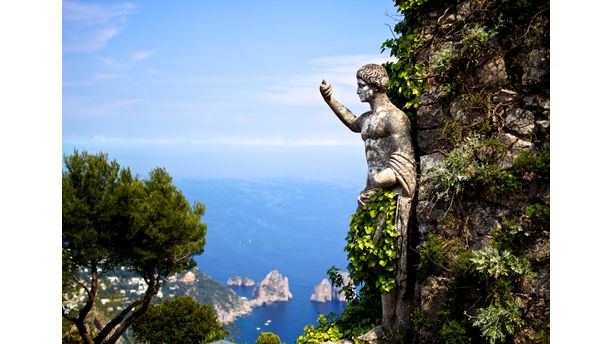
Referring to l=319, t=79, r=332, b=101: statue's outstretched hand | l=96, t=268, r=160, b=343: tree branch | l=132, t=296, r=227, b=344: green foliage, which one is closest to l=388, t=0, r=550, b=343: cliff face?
l=319, t=79, r=332, b=101: statue's outstretched hand

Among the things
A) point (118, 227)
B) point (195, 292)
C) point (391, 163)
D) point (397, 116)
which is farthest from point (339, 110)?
point (195, 292)

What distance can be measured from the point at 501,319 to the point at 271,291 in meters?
35.6

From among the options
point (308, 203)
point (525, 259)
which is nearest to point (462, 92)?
point (525, 259)

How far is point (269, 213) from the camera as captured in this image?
339 ft

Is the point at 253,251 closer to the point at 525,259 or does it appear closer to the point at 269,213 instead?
the point at 269,213

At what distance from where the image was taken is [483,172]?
256 inches

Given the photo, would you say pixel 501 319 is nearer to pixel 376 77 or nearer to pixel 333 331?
pixel 333 331

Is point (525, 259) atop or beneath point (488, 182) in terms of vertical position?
beneath

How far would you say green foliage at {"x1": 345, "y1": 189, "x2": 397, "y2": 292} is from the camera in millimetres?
7332

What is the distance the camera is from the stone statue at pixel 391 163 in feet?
23.6

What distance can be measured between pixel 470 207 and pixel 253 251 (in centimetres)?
7631

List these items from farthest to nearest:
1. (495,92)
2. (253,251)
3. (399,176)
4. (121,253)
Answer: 1. (253,251)
2. (121,253)
3. (399,176)
4. (495,92)

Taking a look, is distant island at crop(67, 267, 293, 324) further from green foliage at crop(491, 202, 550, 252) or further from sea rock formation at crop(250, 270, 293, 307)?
green foliage at crop(491, 202, 550, 252)

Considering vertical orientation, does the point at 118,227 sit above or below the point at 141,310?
above
